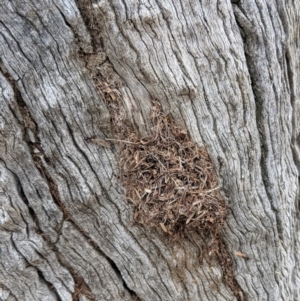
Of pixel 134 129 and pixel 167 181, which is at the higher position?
pixel 134 129

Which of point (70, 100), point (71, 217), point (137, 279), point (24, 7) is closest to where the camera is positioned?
point (24, 7)

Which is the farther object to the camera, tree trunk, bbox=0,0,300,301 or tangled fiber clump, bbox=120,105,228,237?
tangled fiber clump, bbox=120,105,228,237

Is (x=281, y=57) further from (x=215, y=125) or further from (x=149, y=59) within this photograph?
(x=149, y=59)

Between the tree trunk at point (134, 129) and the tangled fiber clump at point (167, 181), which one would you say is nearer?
the tree trunk at point (134, 129)

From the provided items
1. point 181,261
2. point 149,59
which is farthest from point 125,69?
point 181,261
